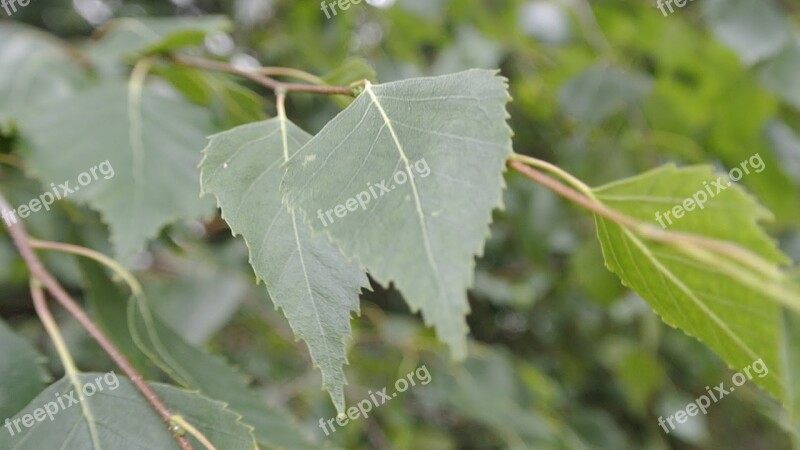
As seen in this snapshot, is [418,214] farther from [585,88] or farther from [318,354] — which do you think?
[585,88]

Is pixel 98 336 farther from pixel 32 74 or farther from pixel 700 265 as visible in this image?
pixel 32 74

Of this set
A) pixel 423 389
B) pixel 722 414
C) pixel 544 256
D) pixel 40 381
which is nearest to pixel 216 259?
pixel 423 389

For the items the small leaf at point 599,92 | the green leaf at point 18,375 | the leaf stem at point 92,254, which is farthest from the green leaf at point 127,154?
the small leaf at point 599,92

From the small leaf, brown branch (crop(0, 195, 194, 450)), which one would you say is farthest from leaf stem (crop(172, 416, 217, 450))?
the small leaf

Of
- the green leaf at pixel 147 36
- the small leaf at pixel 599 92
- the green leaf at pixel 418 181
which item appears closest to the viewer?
the green leaf at pixel 418 181

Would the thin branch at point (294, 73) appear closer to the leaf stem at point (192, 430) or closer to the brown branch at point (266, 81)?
the brown branch at point (266, 81)

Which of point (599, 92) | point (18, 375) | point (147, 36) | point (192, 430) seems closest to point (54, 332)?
point (18, 375)
